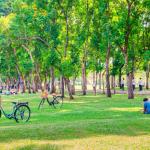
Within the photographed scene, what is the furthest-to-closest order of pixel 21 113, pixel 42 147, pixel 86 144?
pixel 21 113 → pixel 86 144 → pixel 42 147

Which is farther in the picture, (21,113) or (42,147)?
(21,113)

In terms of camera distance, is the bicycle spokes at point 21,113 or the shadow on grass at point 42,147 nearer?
the shadow on grass at point 42,147

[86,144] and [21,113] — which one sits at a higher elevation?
[21,113]

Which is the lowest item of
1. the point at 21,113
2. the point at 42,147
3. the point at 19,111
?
the point at 42,147

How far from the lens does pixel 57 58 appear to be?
52656 millimetres

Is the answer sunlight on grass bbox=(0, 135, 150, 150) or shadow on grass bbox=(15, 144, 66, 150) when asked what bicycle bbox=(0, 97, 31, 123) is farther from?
shadow on grass bbox=(15, 144, 66, 150)

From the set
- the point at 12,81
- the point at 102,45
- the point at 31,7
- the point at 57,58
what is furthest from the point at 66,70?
the point at 12,81

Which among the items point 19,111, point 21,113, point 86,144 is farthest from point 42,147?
point 19,111

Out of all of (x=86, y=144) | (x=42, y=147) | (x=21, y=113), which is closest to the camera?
(x=42, y=147)

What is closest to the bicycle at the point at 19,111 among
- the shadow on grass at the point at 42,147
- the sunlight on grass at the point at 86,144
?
the sunlight on grass at the point at 86,144

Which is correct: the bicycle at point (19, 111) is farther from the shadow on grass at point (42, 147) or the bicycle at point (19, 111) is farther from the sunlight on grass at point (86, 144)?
the shadow on grass at point (42, 147)

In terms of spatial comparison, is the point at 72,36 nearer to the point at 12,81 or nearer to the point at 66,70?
the point at 66,70

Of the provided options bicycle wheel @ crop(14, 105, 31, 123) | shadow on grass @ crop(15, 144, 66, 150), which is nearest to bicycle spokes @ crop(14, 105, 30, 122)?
bicycle wheel @ crop(14, 105, 31, 123)

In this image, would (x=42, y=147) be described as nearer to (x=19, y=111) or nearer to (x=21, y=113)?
(x=21, y=113)
